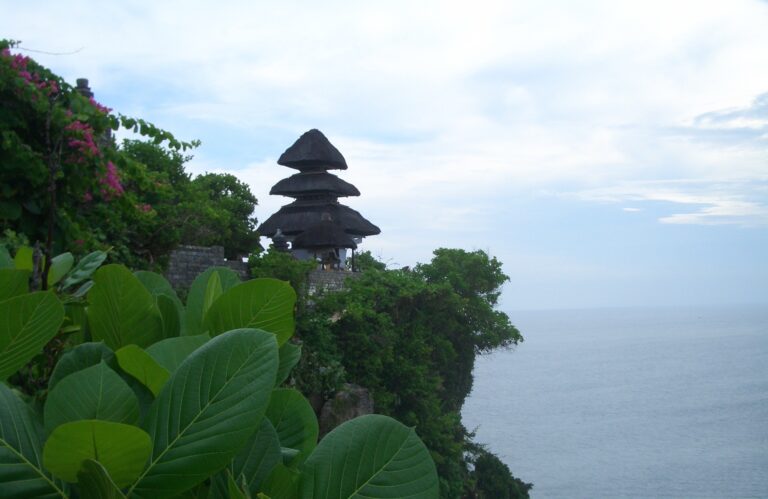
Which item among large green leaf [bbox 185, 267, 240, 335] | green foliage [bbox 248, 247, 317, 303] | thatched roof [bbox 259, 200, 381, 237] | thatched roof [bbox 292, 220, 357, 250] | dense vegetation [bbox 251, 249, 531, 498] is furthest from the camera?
thatched roof [bbox 259, 200, 381, 237]

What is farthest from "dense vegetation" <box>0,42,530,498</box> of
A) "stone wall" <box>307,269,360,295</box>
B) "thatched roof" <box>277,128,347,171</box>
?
"thatched roof" <box>277,128,347,171</box>

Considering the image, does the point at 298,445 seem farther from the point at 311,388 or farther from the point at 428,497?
the point at 311,388

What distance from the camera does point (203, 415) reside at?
0.93 m

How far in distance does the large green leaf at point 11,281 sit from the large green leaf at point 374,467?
1.84 feet

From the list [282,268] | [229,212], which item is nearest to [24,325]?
[282,268]

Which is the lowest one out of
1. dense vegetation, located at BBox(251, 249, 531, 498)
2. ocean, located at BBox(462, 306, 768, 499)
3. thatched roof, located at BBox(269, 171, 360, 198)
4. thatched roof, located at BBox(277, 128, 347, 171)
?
ocean, located at BBox(462, 306, 768, 499)

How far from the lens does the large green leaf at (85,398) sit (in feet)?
3.04

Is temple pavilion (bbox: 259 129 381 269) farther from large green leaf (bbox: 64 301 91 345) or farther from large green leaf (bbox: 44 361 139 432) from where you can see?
large green leaf (bbox: 44 361 139 432)

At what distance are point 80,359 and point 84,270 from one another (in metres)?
0.53

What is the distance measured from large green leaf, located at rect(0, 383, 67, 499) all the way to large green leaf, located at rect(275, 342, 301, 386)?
0.46 meters

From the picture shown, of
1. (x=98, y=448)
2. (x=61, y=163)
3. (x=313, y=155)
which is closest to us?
(x=98, y=448)

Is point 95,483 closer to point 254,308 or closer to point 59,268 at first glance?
point 254,308

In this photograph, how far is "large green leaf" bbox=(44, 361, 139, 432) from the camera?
0.93 m

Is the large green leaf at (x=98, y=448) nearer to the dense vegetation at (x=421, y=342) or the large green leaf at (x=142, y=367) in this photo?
the large green leaf at (x=142, y=367)
